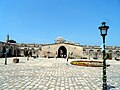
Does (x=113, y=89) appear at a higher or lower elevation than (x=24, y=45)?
lower

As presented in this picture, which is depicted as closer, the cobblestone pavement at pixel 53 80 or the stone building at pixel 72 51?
the cobblestone pavement at pixel 53 80

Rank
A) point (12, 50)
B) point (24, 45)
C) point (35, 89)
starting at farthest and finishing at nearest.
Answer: point (24, 45), point (12, 50), point (35, 89)

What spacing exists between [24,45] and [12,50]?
9.03 meters

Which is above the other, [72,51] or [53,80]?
[72,51]

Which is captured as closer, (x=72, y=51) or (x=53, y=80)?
(x=53, y=80)

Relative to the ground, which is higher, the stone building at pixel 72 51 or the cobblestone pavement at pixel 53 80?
the stone building at pixel 72 51

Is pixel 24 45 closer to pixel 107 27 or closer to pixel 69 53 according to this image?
pixel 69 53

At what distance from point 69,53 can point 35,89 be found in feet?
223

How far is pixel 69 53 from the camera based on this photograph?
76.9m

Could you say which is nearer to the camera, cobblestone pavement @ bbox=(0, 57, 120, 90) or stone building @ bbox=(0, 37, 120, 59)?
cobblestone pavement @ bbox=(0, 57, 120, 90)

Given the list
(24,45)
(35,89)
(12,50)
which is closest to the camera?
(35,89)

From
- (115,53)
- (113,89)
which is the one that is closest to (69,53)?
(115,53)

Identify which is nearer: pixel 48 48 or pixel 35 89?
pixel 35 89

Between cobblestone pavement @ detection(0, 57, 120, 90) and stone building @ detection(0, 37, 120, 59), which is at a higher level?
stone building @ detection(0, 37, 120, 59)
